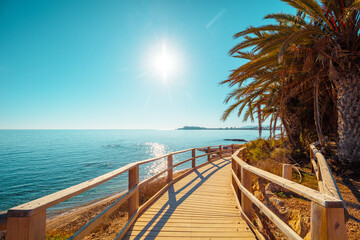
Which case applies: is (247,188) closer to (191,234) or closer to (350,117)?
(191,234)

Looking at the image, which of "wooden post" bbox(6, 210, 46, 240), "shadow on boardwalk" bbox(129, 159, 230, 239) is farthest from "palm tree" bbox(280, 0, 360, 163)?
"wooden post" bbox(6, 210, 46, 240)

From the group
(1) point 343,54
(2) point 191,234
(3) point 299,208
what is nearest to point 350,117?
(1) point 343,54

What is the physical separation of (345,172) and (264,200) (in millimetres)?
2495

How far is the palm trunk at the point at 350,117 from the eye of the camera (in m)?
4.47

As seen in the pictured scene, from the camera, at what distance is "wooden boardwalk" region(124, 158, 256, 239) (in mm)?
2596

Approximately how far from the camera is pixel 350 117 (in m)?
4.57

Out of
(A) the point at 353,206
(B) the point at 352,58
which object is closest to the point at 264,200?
(A) the point at 353,206

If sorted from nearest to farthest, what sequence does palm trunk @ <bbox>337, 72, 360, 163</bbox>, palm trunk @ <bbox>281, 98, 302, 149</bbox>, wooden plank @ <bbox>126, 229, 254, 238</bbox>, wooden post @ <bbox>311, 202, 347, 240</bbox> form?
wooden post @ <bbox>311, 202, 347, 240</bbox> → wooden plank @ <bbox>126, 229, 254, 238</bbox> → palm trunk @ <bbox>337, 72, 360, 163</bbox> → palm trunk @ <bbox>281, 98, 302, 149</bbox>

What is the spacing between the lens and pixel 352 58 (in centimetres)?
442

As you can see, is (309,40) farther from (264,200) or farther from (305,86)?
(264,200)

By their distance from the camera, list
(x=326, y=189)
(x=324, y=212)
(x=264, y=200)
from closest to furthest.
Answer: (x=324, y=212) → (x=326, y=189) → (x=264, y=200)

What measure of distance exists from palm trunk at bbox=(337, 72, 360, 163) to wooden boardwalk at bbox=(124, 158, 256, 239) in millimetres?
3573

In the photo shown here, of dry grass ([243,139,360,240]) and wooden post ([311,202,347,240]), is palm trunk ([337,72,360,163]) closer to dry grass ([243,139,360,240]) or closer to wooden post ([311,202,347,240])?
dry grass ([243,139,360,240])

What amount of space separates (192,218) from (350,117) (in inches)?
209
